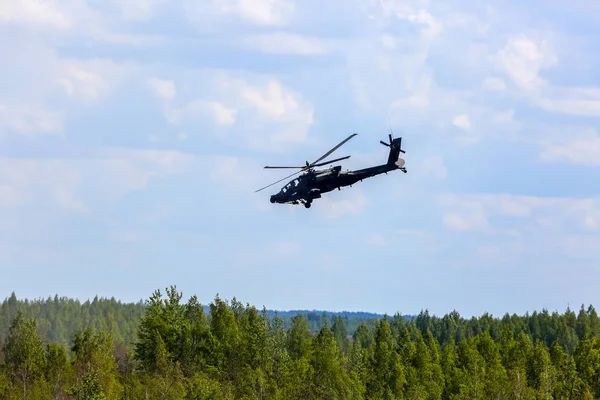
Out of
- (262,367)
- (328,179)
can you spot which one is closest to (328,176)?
(328,179)

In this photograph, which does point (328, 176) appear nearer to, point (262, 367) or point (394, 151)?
point (394, 151)

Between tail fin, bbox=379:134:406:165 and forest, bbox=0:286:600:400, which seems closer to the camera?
tail fin, bbox=379:134:406:165

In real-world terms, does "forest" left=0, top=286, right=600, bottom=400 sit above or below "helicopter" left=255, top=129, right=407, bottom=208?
below

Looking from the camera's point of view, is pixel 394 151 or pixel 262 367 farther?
pixel 262 367

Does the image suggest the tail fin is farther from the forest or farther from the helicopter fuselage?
the forest

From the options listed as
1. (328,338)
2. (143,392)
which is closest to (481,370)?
(328,338)

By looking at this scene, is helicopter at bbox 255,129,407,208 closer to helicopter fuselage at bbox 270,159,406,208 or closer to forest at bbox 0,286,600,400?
helicopter fuselage at bbox 270,159,406,208

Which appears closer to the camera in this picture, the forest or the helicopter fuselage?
the helicopter fuselage

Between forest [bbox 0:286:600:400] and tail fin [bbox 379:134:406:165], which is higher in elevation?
tail fin [bbox 379:134:406:165]

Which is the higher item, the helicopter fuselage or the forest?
the helicopter fuselage

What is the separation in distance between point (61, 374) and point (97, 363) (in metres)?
8.26

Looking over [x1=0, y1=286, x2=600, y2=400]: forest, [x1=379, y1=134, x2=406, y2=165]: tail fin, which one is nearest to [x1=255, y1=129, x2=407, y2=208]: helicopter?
[x1=379, y1=134, x2=406, y2=165]: tail fin

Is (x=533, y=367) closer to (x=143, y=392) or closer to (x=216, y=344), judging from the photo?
(x=216, y=344)

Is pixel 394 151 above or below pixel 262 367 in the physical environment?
above
